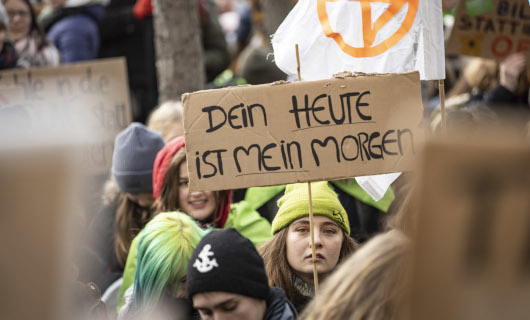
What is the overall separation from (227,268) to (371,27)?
5.08 ft

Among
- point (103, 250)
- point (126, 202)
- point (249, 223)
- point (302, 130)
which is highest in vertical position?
point (302, 130)

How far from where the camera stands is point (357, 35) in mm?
3734

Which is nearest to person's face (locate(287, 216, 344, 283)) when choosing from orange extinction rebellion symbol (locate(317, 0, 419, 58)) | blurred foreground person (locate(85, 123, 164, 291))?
orange extinction rebellion symbol (locate(317, 0, 419, 58))

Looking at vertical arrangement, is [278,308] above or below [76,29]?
below

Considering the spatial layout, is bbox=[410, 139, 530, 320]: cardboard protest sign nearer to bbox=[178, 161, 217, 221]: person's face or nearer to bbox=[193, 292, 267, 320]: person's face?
bbox=[193, 292, 267, 320]: person's face

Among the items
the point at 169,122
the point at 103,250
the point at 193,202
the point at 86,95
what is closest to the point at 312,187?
the point at 193,202

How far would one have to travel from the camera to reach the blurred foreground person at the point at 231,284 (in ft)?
8.71

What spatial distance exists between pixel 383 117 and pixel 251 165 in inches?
22.9

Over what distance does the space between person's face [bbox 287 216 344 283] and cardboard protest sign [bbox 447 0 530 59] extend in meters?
2.30

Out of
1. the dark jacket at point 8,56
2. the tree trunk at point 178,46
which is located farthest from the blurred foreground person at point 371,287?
Result: the dark jacket at point 8,56

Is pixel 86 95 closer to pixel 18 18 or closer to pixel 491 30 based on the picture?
pixel 18 18

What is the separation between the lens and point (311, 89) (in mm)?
3338

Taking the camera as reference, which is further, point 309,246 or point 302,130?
point 309,246

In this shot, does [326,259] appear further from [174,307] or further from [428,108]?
[428,108]
